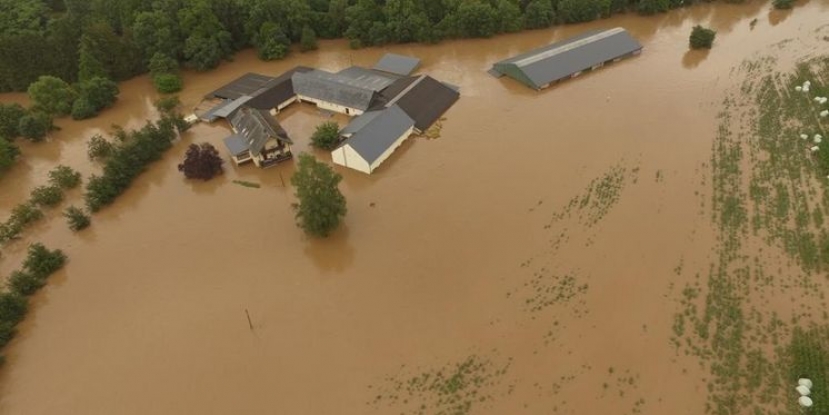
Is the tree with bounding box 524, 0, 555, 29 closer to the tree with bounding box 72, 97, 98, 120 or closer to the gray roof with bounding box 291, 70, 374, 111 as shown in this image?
the gray roof with bounding box 291, 70, 374, 111

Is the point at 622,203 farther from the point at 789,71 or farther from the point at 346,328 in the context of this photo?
the point at 789,71

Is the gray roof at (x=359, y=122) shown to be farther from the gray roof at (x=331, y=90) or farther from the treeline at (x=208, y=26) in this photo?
the treeline at (x=208, y=26)

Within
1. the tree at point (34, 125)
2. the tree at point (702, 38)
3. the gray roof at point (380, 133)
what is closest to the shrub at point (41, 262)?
the tree at point (34, 125)

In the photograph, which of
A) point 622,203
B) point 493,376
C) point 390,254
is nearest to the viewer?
point 493,376

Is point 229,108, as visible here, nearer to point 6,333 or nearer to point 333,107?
point 333,107

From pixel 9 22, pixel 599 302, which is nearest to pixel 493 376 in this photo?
pixel 599 302

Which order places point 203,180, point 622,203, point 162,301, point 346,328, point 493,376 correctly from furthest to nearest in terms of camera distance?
point 203,180 → point 622,203 → point 162,301 → point 346,328 → point 493,376

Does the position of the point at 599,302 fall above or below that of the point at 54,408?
above

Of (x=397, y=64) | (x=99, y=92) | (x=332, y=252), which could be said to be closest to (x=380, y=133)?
(x=332, y=252)
